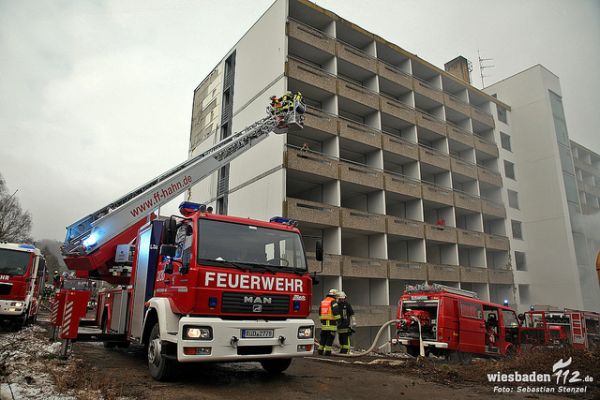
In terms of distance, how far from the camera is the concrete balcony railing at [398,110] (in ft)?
81.5

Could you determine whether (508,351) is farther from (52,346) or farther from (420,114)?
(420,114)

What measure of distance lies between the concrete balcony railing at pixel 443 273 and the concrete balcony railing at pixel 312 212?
7974 mm

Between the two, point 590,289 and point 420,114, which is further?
point 590,289

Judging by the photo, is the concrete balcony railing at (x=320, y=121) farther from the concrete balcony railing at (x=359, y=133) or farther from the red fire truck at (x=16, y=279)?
the red fire truck at (x=16, y=279)

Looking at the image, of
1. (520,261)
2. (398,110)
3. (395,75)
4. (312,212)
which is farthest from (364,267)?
(520,261)

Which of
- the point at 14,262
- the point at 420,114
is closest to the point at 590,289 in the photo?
the point at 420,114

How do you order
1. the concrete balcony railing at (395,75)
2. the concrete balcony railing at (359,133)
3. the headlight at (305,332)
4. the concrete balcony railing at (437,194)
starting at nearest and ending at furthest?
the headlight at (305,332) → the concrete balcony railing at (359,133) → the concrete balcony railing at (395,75) → the concrete balcony railing at (437,194)

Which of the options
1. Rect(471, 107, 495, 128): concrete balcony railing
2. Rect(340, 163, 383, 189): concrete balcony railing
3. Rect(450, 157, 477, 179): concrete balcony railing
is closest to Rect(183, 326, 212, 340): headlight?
Rect(340, 163, 383, 189): concrete balcony railing

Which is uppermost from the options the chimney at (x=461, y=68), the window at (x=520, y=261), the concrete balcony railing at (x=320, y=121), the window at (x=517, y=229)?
the chimney at (x=461, y=68)

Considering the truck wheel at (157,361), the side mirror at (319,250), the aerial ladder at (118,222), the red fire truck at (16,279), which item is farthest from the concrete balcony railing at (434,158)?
the truck wheel at (157,361)

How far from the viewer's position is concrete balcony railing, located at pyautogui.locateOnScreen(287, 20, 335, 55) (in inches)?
832

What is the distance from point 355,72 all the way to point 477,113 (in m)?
13.6

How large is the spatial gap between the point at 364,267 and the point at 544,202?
68.3 ft

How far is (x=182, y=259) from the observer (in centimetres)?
593
